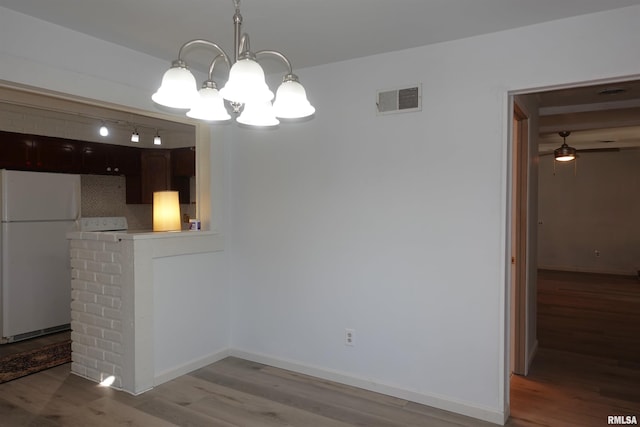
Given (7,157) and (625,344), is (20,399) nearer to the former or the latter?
(7,157)

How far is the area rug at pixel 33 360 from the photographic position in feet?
11.3

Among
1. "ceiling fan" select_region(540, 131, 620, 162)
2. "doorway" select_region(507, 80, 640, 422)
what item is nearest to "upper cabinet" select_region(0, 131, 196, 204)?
"doorway" select_region(507, 80, 640, 422)

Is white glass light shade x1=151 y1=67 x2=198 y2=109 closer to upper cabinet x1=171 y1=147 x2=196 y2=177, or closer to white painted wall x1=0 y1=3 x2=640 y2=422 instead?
white painted wall x1=0 y1=3 x2=640 y2=422

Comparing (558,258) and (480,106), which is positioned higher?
(480,106)

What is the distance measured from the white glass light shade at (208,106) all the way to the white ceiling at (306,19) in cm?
84

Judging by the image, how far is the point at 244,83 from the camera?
146 cm

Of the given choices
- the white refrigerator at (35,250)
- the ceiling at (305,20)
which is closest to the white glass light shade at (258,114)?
the ceiling at (305,20)

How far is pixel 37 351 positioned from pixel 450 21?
4417 mm

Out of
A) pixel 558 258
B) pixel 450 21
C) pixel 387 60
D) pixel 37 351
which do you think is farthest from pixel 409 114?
pixel 558 258

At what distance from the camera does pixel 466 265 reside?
278 centimetres

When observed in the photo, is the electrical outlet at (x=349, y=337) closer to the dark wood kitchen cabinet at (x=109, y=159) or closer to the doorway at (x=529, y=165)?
the doorway at (x=529, y=165)

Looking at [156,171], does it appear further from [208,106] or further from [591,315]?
[591,315]

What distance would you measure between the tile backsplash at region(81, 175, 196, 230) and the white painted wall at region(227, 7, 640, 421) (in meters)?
3.00

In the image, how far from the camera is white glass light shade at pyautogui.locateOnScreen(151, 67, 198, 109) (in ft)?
5.16
